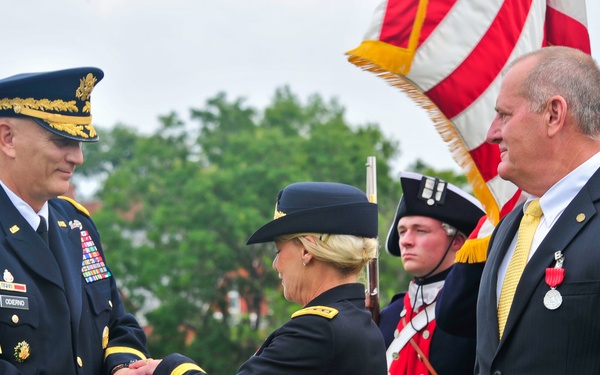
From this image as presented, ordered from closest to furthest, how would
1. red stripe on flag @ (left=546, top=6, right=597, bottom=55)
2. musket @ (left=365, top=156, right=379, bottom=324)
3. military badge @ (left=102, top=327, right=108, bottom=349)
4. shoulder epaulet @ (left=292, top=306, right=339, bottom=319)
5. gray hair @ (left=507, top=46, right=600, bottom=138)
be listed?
gray hair @ (left=507, top=46, right=600, bottom=138) < shoulder epaulet @ (left=292, top=306, right=339, bottom=319) < military badge @ (left=102, top=327, right=108, bottom=349) < red stripe on flag @ (left=546, top=6, right=597, bottom=55) < musket @ (left=365, top=156, right=379, bottom=324)

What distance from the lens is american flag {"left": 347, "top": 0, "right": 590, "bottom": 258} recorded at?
205 inches

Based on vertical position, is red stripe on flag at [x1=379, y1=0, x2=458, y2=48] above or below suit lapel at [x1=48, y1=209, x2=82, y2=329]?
above

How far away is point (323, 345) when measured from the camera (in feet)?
13.5

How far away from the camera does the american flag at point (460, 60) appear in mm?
5219

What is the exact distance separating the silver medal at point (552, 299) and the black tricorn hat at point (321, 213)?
2.69 ft

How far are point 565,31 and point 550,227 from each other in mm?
1826

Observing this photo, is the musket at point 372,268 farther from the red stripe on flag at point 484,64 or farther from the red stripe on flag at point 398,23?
the red stripe on flag at point 398,23

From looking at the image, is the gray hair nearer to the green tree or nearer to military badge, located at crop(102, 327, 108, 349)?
military badge, located at crop(102, 327, 108, 349)

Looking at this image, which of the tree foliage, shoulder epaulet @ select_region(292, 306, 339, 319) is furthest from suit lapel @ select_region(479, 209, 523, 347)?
the tree foliage

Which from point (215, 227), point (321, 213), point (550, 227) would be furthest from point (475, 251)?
point (215, 227)

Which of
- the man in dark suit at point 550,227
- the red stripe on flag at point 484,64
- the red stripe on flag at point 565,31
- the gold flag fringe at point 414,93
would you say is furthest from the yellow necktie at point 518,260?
the red stripe on flag at point 565,31

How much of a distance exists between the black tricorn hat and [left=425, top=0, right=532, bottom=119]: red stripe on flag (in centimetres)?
111

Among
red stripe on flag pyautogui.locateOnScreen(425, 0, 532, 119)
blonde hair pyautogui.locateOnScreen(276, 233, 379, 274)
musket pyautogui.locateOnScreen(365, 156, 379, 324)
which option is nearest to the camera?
blonde hair pyautogui.locateOnScreen(276, 233, 379, 274)

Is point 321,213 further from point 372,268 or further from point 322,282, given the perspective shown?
point 372,268
